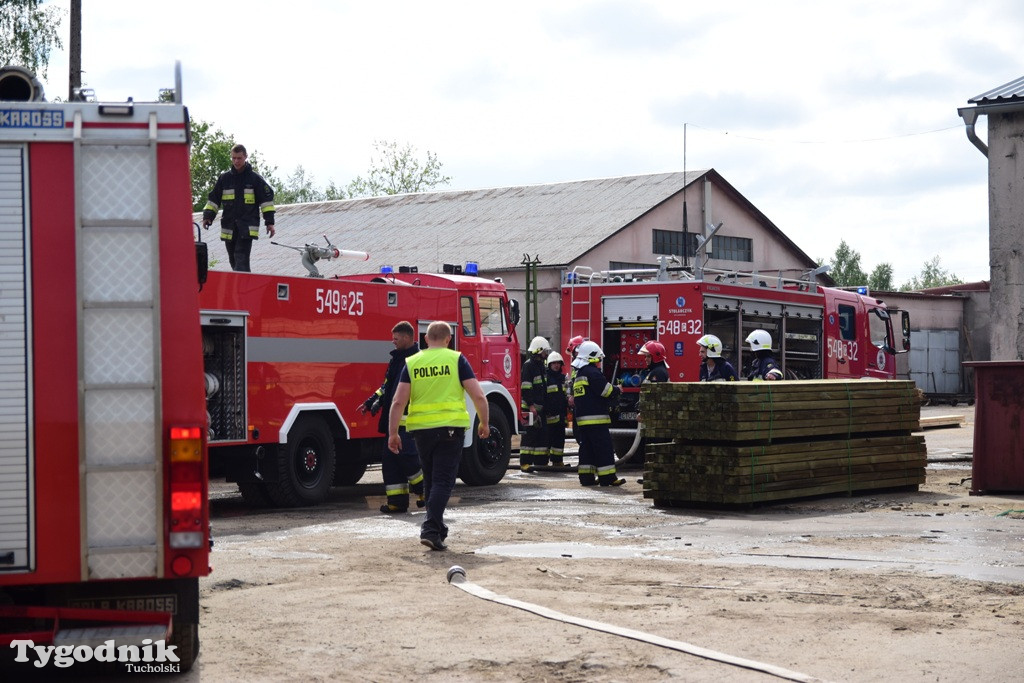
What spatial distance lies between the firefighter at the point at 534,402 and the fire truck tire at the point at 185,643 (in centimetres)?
1207

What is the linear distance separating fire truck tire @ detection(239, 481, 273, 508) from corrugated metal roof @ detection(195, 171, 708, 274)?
20940 mm

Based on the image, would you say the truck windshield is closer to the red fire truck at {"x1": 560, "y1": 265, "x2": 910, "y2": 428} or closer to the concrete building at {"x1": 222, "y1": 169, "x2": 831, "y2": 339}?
the red fire truck at {"x1": 560, "y1": 265, "x2": 910, "y2": 428}

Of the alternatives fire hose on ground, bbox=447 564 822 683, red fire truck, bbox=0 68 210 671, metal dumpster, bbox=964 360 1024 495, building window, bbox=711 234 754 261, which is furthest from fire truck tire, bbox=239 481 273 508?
building window, bbox=711 234 754 261

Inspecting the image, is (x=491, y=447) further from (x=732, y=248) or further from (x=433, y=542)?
(x=732, y=248)

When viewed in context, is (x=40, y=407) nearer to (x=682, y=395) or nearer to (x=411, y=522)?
(x=411, y=522)

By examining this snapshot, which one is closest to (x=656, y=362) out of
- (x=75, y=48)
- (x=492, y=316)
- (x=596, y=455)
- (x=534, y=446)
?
(x=596, y=455)

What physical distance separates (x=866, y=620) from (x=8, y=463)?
4718mm

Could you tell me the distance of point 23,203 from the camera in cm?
541

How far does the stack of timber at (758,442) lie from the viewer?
512 inches

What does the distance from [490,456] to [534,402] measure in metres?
2.08

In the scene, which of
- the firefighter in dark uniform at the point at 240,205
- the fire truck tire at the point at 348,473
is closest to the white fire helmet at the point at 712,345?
the fire truck tire at the point at 348,473

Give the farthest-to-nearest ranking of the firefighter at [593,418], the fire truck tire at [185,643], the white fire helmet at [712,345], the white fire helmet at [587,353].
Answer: the white fire helmet at [712,345], the white fire helmet at [587,353], the firefighter at [593,418], the fire truck tire at [185,643]

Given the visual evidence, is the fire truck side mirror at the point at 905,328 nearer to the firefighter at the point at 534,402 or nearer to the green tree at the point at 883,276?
the firefighter at the point at 534,402

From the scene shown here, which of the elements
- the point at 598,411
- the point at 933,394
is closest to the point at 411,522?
the point at 598,411
